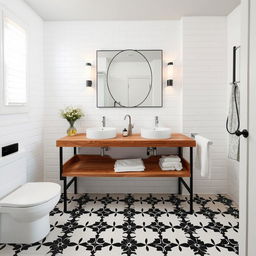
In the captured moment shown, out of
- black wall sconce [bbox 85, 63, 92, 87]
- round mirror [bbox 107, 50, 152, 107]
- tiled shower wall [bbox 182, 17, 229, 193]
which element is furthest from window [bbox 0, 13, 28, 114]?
tiled shower wall [bbox 182, 17, 229, 193]

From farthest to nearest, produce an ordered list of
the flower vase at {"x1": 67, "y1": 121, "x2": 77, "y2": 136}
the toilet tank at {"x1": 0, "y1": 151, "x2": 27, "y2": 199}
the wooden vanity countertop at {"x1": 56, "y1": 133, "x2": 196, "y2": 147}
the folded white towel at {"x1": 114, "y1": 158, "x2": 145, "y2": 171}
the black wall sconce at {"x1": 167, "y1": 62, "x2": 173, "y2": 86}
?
the black wall sconce at {"x1": 167, "y1": 62, "x2": 173, "y2": 86}
the flower vase at {"x1": 67, "y1": 121, "x2": 77, "y2": 136}
the folded white towel at {"x1": 114, "y1": 158, "x2": 145, "y2": 171}
the wooden vanity countertop at {"x1": 56, "y1": 133, "x2": 196, "y2": 147}
the toilet tank at {"x1": 0, "y1": 151, "x2": 27, "y2": 199}

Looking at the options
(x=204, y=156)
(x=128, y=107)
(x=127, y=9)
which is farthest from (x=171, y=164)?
(x=127, y=9)

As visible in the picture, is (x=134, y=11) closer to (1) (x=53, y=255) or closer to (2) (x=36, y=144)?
(2) (x=36, y=144)

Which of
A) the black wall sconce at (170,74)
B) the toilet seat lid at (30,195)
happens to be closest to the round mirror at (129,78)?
the black wall sconce at (170,74)

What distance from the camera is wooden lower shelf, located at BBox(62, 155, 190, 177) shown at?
276 cm

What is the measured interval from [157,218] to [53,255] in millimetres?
1191

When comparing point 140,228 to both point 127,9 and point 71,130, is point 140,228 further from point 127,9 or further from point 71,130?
point 127,9

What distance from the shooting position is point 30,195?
2.15 meters

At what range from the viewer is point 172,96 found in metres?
3.33

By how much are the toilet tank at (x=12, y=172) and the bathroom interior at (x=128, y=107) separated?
0.02 m

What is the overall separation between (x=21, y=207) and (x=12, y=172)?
0.52 m

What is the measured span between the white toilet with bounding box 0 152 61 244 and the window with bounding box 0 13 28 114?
611 millimetres

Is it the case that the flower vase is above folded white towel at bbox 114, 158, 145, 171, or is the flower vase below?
above

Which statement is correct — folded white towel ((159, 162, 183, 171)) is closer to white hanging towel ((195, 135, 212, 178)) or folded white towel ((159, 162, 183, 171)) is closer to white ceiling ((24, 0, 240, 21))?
white hanging towel ((195, 135, 212, 178))
